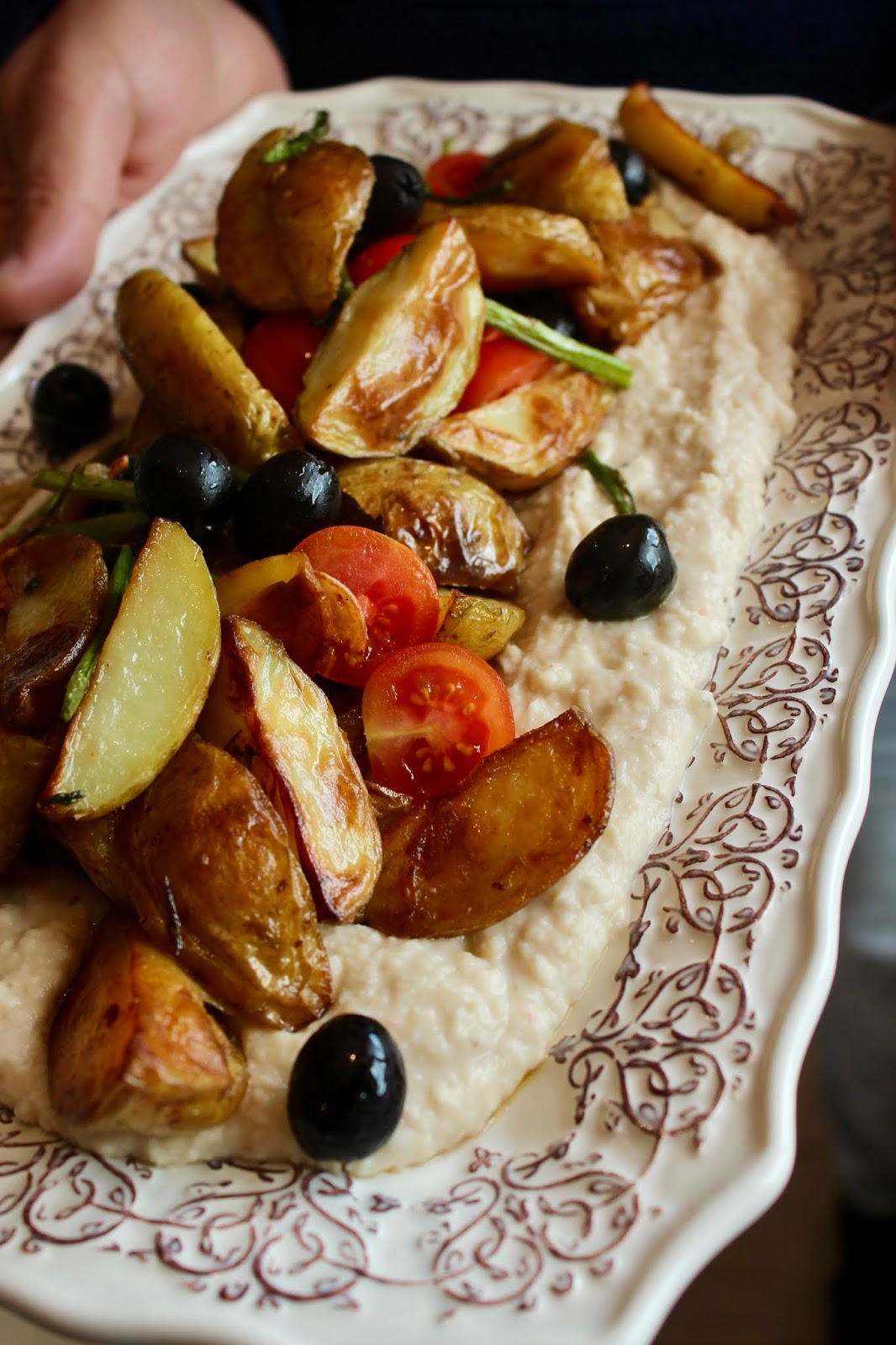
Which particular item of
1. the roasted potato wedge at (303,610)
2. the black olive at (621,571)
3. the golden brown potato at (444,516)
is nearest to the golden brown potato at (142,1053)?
the roasted potato wedge at (303,610)

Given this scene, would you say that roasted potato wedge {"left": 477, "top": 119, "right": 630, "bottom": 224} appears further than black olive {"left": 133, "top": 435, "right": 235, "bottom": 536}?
Yes

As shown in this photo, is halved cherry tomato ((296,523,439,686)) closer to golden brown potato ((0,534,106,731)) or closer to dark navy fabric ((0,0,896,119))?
golden brown potato ((0,534,106,731))

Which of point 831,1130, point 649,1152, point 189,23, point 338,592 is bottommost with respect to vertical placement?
point 831,1130

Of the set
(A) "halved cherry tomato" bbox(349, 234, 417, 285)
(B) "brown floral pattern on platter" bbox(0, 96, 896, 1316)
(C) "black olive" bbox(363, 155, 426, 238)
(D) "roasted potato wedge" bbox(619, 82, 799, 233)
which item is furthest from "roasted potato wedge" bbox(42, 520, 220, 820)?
(D) "roasted potato wedge" bbox(619, 82, 799, 233)

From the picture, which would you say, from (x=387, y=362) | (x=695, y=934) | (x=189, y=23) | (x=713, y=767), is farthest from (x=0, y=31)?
(x=695, y=934)

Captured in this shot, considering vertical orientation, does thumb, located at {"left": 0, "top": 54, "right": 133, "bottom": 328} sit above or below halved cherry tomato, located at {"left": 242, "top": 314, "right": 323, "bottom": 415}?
above

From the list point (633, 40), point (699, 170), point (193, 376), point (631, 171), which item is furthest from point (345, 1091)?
point (633, 40)

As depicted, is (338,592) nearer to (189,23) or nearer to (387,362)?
(387,362)

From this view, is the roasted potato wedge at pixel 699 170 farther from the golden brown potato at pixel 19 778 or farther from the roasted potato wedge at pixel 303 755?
the golden brown potato at pixel 19 778
